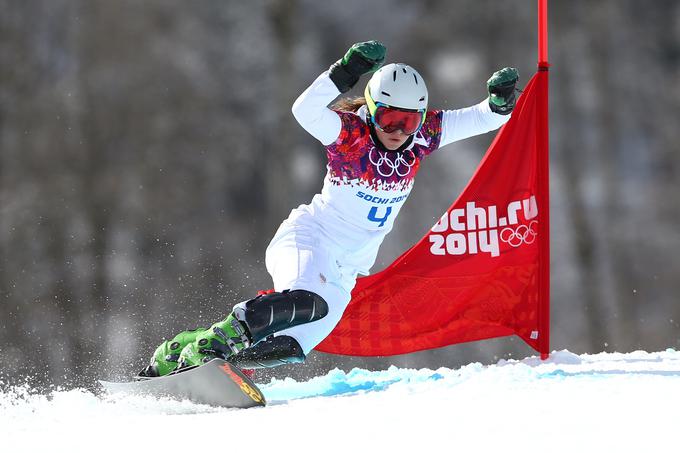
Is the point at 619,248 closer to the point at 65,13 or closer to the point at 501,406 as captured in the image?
the point at 65,13

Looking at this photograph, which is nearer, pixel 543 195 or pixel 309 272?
pixel 309 272

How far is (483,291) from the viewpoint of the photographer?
5793 mm

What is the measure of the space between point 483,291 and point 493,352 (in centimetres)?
1043

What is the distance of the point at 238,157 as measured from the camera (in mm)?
17203

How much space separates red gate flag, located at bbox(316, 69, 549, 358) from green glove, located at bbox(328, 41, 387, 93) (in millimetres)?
1299

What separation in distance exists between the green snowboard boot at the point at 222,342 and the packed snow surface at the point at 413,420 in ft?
0.74

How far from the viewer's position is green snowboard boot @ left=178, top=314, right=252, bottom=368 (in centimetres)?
466

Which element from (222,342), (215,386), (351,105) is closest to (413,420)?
(215,386)

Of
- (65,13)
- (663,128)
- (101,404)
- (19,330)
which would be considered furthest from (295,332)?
(663,128)

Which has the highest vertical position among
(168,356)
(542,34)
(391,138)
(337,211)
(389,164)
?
(542,34)

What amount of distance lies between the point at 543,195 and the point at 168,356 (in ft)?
7.12

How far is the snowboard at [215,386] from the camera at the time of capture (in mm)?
4492

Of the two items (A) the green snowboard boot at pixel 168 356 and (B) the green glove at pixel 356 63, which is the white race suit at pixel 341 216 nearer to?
(B) the green glove at pixel 356 63

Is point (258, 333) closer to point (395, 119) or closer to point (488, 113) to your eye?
point (395, 119)
